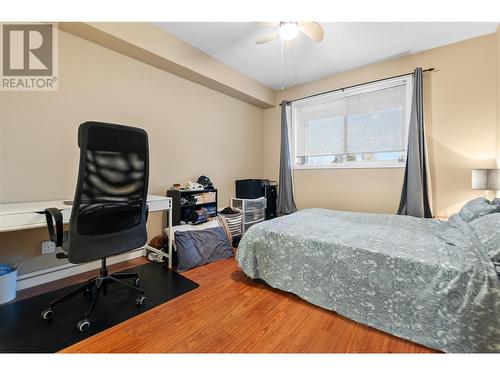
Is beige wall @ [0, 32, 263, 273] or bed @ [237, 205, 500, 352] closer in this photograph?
bed @ [237, 205, 500, 352]

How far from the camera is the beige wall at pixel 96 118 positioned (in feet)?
6.28

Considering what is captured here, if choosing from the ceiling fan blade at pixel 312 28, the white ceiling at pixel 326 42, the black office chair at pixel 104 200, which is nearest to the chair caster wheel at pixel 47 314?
the black office chair at pixel 104 200

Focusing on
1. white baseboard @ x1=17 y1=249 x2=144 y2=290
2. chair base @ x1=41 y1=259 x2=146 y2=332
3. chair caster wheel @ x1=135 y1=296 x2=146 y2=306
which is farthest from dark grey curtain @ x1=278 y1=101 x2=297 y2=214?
white baseboard @ x1=17 y1=249 x2=144 y2=290

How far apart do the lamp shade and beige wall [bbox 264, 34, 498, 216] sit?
1.66ft

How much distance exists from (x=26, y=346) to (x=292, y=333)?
5.14 ft

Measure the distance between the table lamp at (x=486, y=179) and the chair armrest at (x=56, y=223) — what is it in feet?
11.6

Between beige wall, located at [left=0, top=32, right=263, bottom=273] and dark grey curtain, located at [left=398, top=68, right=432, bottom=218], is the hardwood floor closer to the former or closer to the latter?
beige wall, located at [left=0, top=32, right=263, bottom=273]

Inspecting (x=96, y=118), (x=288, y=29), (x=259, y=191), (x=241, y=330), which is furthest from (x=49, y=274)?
(x=288, y=29)

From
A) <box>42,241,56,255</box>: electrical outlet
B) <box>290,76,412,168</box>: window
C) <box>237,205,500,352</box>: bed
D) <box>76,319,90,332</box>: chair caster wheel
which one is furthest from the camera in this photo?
<box>290,76,412,168</box>: window

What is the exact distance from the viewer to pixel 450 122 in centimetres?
267

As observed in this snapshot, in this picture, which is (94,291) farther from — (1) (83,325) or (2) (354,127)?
(2) (354,127)

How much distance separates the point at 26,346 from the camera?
1.28m

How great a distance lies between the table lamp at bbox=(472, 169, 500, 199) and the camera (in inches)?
82.1
